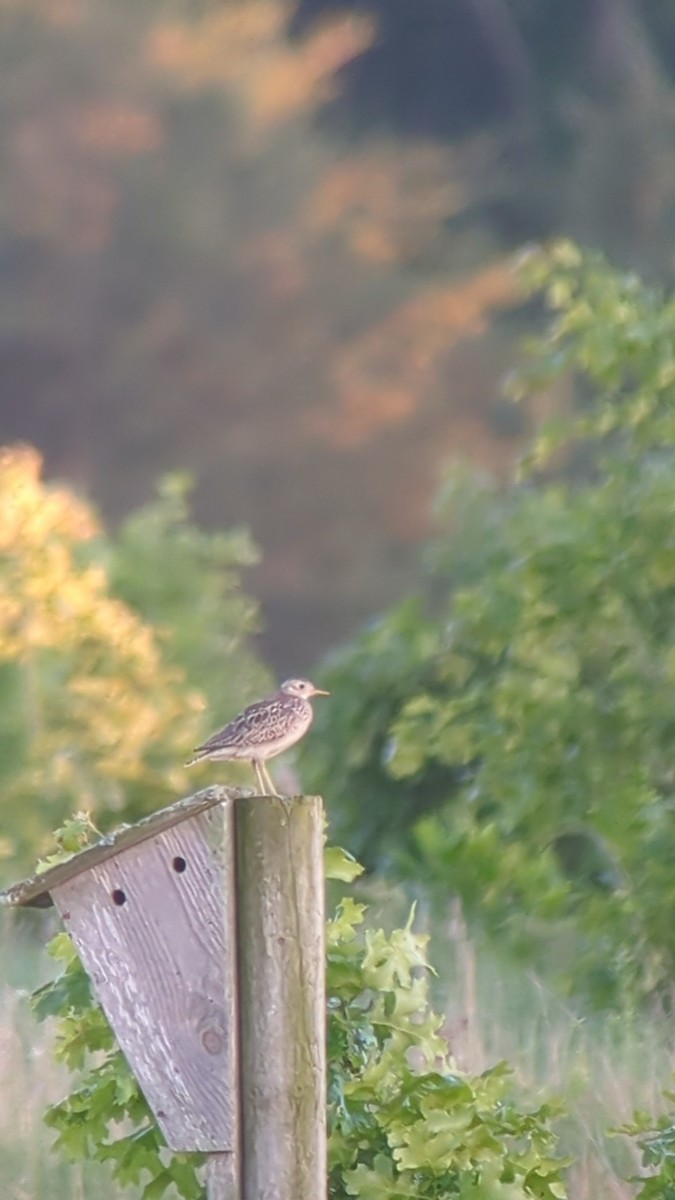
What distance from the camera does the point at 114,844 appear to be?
185cm

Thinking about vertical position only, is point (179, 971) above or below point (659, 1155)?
above

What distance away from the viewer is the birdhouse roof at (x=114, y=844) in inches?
71.2

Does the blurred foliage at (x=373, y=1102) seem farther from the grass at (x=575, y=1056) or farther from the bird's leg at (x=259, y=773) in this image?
the grass at (x=575, y=1056)

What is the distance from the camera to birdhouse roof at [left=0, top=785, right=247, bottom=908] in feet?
5.93

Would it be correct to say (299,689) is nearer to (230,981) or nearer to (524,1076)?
(524,1076)

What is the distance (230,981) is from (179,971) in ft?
0.18

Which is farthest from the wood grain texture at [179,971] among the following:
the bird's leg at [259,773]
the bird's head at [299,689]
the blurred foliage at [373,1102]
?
the bird's head at [299,689]

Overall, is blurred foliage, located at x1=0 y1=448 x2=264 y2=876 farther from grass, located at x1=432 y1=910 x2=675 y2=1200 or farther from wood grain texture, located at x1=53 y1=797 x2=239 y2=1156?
wood grain texture, located at x1=53 y1=797 x2=239 y2=1156

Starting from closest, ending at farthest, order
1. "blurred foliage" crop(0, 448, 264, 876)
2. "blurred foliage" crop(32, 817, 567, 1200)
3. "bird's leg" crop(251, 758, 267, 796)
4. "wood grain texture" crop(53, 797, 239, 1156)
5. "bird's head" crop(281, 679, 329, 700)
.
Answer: "wood grain texture" crop(53, 797, 239, 1156)
"blurred foliage" crop(32, 817, 567, 1200)
"bird's leg" crop(251, 758, 267, 796)
"bird's head" crop(281, 679, 329, 700)
"blurred foliage" crop(0, 448, 264, 876)

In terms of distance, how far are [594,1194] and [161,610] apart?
779cm

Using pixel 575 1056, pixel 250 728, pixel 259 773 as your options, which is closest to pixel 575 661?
pixel 575 1056

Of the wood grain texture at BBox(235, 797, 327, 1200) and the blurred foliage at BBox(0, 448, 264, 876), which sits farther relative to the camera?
the blurred foliage at BBox(0, 448, 264, 876)

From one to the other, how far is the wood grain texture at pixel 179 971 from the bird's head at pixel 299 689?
3.94 ft

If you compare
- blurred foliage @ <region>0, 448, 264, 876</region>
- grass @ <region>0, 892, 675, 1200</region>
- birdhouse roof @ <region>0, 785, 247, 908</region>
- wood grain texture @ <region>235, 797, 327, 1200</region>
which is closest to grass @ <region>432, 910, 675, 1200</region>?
grass @ <region>0, 892, 675, 1200</region>
